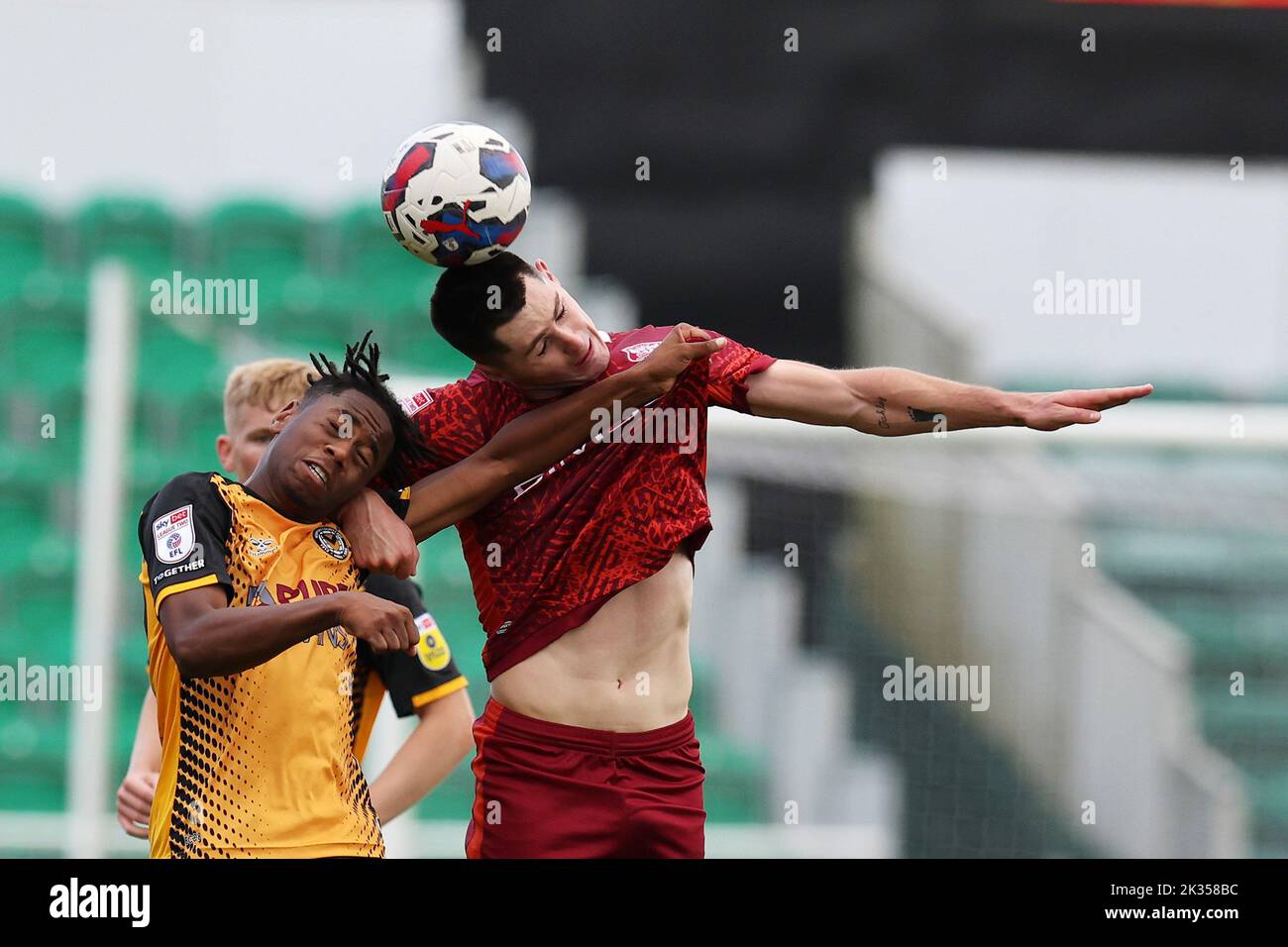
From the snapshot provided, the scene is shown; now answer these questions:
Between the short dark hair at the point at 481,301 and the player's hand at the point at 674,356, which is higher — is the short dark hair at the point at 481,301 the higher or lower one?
the higher one

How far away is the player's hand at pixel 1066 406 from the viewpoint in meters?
2.95

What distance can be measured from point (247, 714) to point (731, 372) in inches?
42.0

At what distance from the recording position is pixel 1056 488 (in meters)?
5.96

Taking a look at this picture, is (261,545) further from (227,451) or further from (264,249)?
(264,249)

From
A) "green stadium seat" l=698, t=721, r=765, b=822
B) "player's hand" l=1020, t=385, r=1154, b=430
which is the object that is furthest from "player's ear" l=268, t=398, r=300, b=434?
"green stadium seat" l=698, t=721, r=765, b=822

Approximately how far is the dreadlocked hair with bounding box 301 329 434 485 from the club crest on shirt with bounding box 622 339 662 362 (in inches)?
16.2

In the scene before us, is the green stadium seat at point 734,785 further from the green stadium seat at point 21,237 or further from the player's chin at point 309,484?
the green stadium seat at point 21,237

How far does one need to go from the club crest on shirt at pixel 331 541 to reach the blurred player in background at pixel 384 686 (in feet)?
1.39

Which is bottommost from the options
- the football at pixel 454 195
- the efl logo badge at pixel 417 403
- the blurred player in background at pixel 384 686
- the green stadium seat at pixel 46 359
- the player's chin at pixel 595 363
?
the blurred player in background at pixel 384 686

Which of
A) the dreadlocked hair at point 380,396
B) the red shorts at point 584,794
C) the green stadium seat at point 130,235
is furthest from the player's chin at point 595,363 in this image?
the green stadium seat at point 130,235

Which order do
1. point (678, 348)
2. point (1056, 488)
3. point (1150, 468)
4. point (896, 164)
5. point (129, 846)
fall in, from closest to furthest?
point (678, 348) → point (129, 846) → point (1056, 488) → point (1150, 468) → point (896, 164)
